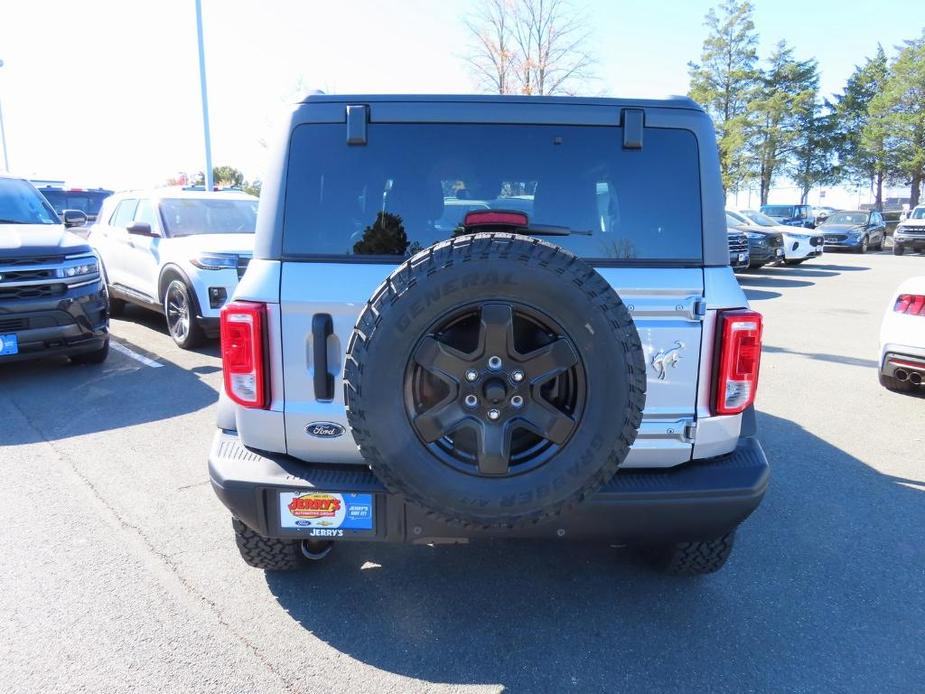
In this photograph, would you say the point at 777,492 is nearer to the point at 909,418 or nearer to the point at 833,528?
the point at 833,528

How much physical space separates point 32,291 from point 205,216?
289cm

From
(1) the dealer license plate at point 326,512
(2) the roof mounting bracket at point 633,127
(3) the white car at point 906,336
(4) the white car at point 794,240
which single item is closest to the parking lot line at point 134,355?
(1) the dealer license plate at point 326,512

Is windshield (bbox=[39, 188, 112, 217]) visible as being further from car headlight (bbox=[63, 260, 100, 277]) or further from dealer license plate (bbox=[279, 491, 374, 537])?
dealer license plate (bbox=[279, 491, 374, 537])

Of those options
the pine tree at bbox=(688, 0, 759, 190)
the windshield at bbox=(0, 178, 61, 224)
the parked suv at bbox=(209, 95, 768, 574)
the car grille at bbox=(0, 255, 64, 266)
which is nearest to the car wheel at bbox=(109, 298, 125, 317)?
the windshield at bbox=(0, 178, 61, 224)

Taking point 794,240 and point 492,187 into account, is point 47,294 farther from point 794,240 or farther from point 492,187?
point 794,240

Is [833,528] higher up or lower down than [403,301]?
lower down

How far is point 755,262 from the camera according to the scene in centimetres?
1794

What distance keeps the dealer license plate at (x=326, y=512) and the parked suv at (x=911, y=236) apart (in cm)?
2943

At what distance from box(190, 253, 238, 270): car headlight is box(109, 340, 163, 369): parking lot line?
45.8 inches

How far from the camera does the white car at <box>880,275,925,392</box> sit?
549cm

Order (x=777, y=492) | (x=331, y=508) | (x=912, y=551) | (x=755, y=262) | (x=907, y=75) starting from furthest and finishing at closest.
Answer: (x=907, y=75), (x=755, y=262), (x=777, y=492), (x=912, y=551), (x=331, y=508)

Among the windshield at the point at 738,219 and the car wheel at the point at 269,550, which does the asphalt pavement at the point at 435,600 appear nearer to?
the car wheel at the point at 269,550

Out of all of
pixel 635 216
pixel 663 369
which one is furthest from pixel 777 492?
pixel 635 216

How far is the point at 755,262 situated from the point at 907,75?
34900 mm
